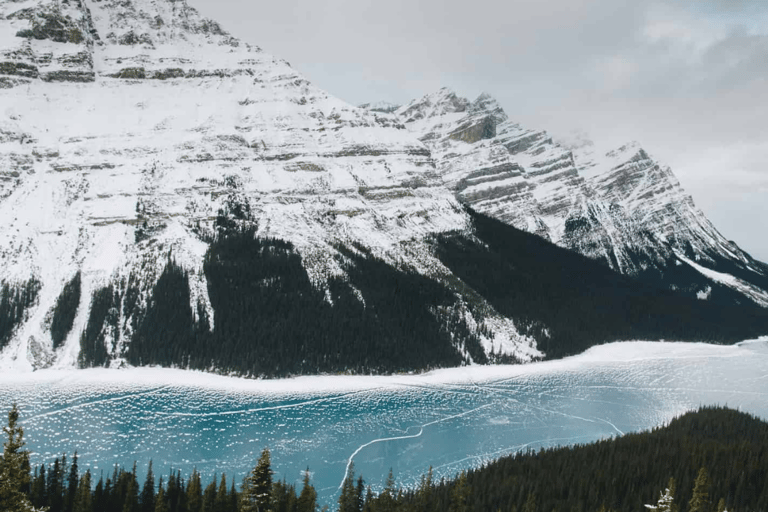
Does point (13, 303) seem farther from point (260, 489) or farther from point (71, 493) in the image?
point (260, 489)

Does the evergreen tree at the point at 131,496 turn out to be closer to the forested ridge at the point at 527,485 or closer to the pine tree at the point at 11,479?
the forested ridge at the point at 527,485

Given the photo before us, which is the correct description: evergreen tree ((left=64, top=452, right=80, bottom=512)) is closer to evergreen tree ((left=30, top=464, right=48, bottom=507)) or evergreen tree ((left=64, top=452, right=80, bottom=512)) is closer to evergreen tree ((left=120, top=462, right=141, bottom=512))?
evergreen tree ((left=30, top=464, right=48, bottom=507))

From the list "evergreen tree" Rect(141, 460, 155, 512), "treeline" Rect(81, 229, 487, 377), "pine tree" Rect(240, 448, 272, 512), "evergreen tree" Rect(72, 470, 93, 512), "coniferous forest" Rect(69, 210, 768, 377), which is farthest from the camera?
"coniferous forest" Rect(69, 210, 768, 377)

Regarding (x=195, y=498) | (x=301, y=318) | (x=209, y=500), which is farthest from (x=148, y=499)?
(x=301, y=318)

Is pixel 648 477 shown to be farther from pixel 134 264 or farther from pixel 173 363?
Answer: pixel 134 264

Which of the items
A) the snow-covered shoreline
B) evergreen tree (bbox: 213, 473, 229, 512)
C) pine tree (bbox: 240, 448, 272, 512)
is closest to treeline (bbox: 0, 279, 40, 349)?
the snow-covered shoreline

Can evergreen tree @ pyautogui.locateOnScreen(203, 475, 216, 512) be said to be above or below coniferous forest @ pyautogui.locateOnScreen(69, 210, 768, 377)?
below
